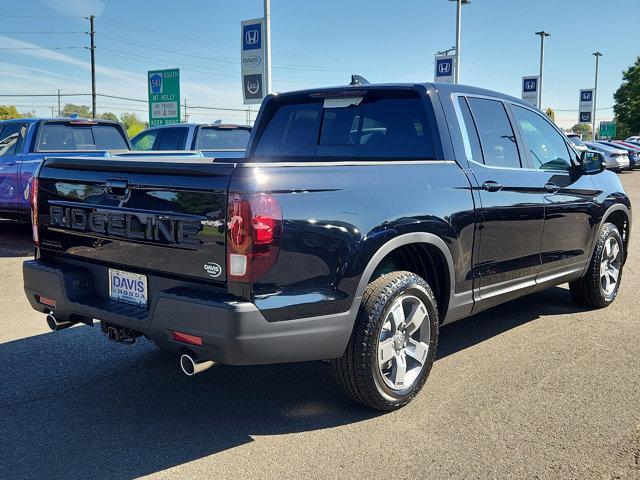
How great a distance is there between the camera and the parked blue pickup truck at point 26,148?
943 centimetres

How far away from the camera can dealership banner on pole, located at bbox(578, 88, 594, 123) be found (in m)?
40.7

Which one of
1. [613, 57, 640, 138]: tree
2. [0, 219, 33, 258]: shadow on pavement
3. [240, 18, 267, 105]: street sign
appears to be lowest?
[0, 219, 33, 258]: shadow on pavement

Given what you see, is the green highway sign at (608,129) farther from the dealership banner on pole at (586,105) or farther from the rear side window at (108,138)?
the rear side window at (108,138)

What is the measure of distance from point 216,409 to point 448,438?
1.37 m

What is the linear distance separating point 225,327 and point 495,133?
9.01 feet

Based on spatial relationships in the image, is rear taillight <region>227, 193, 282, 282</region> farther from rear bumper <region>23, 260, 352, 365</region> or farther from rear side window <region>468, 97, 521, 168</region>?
rear side window <region>468, 97, 521, 168</region>

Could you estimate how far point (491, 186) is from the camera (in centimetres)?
439

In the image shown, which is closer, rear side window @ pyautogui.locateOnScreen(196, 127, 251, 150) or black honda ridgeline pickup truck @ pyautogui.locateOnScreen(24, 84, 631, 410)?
black honda ridgeline pickup truck @ pyautogui.locateOnScreen(24, 84, 631, 410)

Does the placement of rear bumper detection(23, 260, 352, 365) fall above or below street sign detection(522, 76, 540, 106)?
below

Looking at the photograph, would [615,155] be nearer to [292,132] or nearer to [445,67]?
[445,67]

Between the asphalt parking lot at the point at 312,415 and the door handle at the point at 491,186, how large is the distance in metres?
1.25

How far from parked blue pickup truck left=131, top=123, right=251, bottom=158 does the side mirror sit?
7.02 m

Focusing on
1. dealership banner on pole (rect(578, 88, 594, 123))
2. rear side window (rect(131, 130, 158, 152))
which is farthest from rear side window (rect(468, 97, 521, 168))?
dealership banner on pole (rect(578, 88, 594, 123))

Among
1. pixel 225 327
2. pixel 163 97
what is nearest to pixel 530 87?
pixel 163 97
